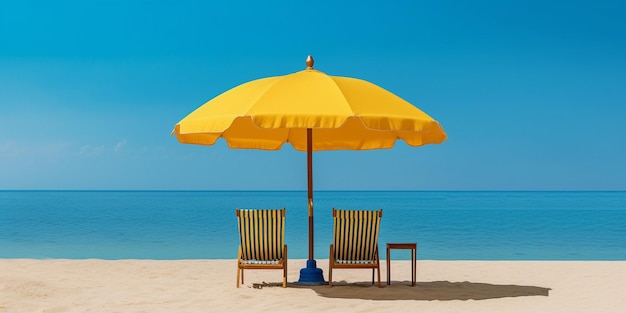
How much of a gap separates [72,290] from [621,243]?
15.9m

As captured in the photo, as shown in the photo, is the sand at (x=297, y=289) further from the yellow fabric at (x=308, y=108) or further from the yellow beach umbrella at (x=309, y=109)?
the yellow fabric at (x=308, y=108)

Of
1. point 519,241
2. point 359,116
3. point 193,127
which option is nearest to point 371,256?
point 359,116

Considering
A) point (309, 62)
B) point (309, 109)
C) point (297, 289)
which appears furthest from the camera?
point (309, 62)

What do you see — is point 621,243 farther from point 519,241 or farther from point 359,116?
point 359,116

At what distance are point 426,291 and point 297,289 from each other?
1.21 meters

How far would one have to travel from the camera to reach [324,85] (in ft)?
21.2

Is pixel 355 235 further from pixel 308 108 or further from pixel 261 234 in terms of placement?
pixel 308 108

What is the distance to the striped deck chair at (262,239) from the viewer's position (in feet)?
21.6

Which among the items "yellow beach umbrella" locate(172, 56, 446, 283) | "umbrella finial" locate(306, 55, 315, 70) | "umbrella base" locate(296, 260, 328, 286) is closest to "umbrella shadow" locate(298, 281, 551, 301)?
"umbrella base" locate(296, 260, 328, 286)

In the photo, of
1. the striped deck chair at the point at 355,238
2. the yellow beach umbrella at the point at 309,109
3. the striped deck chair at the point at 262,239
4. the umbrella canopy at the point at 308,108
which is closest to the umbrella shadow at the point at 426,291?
the striped deck chair at the point at 355,238

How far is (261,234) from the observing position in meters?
6.65

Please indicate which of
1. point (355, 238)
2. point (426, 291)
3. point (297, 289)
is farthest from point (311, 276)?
point (426, 291)

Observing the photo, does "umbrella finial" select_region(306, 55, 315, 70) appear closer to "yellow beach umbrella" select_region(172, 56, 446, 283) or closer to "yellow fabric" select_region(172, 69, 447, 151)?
"yellow beach umbrella" select_region(172, 56, 446, 283)

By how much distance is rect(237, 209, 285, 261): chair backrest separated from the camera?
6.59 meters
